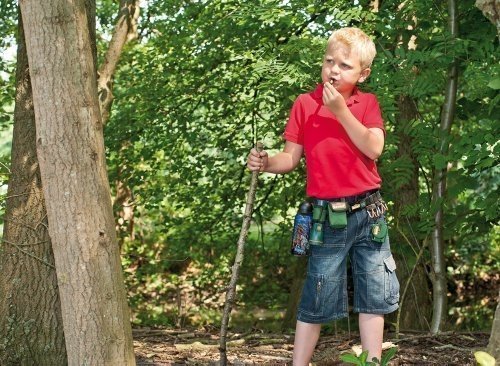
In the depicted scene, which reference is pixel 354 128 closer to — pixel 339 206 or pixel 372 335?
pixel 339 206

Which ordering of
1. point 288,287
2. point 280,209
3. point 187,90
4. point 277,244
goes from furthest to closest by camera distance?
1. point 288,287
2. point 277,244
3. point 280,209
4. point 187,90

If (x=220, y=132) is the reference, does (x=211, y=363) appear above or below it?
below

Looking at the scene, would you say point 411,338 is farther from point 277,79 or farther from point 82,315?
point 82,315

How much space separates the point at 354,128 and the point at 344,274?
29.9 inches

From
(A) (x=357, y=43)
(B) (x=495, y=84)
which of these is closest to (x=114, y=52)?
(A) (x=357, y=43)

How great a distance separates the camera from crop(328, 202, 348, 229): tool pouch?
3.95m

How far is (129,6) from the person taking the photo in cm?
817

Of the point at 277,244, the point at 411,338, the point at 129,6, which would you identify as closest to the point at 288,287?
the point at 277,244

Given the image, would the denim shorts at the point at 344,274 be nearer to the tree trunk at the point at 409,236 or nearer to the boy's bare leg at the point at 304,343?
the boy's bare leg at the point at 304,343

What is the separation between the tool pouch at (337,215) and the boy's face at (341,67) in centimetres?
57

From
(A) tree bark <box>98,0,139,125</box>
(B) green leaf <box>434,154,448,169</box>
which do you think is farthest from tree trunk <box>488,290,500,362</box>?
(A) tree bark <box>98,0,139,125</box>

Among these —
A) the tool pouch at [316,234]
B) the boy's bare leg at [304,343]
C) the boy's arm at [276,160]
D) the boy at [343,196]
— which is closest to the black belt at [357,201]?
the boy at [343,196]

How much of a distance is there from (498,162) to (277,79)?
1601 millimetres

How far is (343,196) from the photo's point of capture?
13.2 feet
